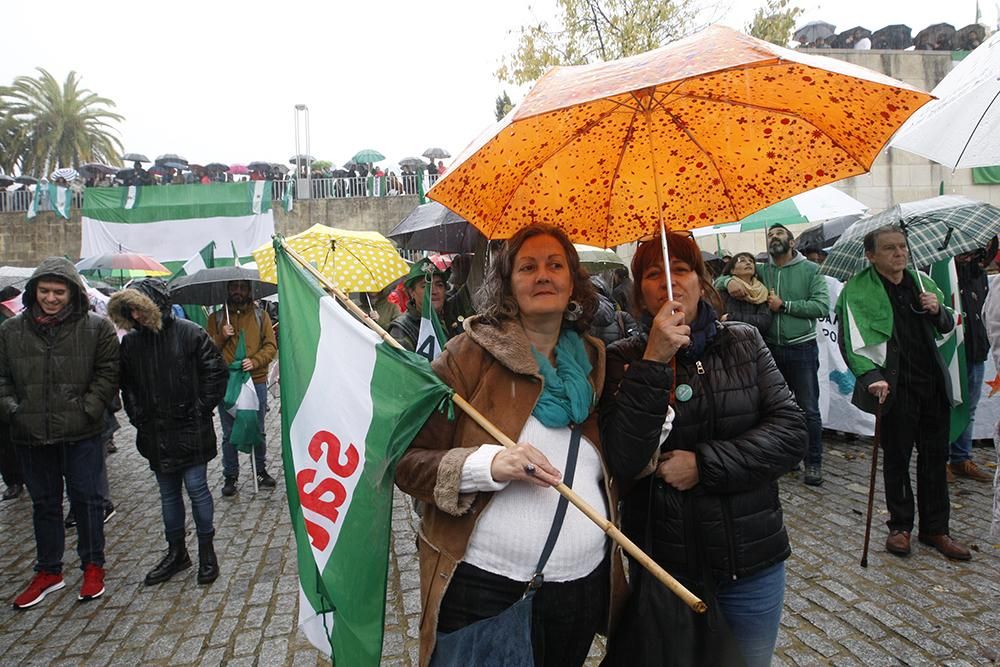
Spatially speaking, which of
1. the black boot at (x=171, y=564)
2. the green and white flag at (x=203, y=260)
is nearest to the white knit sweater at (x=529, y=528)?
the black boot at (x=171, y=564)

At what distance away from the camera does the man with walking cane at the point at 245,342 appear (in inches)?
253

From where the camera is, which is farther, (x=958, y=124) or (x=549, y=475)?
(x=958, y=124)

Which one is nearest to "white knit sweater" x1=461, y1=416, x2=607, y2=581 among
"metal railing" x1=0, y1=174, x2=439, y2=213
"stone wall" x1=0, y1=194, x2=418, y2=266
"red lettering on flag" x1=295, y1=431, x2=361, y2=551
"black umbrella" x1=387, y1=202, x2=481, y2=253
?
"red lettering on flag" x1=295, y1=431, x2=361, y2=551

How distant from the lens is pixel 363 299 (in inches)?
314

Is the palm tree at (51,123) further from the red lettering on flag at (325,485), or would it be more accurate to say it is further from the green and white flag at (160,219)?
the red lettering on flag at (325,485)

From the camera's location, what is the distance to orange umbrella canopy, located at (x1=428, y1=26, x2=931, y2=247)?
1.86m

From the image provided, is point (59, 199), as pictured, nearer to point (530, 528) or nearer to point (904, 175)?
point (904, 175)

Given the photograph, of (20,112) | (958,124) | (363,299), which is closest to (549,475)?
(958,124)

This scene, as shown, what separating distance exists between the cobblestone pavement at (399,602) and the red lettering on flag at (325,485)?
1587mm

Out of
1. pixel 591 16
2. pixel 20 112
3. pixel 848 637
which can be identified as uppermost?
pixel 20 112

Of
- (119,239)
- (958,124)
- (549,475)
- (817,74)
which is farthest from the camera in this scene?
(119,239)

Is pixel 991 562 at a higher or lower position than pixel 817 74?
lower

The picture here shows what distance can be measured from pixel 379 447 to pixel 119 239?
1036 inches

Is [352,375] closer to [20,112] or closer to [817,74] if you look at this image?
[817,74]
